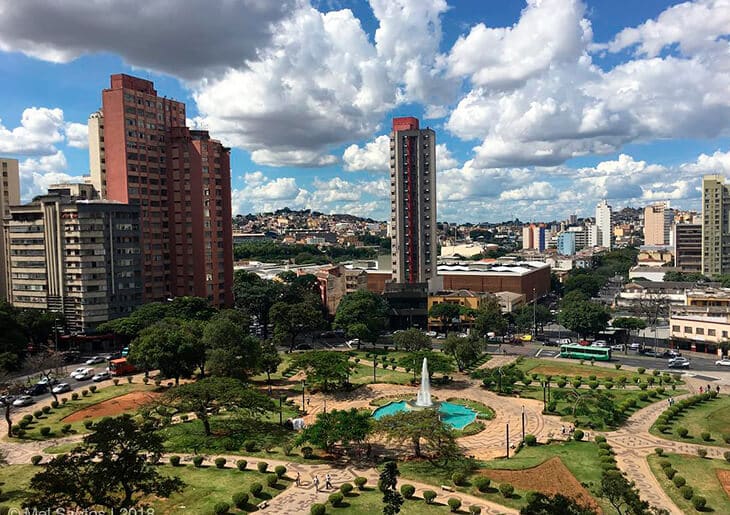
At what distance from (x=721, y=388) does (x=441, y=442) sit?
137ft

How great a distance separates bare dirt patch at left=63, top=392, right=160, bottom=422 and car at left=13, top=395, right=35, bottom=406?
823 cm

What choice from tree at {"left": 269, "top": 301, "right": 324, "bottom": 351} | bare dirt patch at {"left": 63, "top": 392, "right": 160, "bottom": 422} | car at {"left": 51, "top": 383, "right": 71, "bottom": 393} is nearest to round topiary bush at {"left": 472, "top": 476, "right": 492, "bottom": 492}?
bare dirt patch at {"left": 63, "top": 392, "right": 160, "bottom": 422}

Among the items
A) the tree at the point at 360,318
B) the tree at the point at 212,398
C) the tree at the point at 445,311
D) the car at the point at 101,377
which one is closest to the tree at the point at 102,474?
the tree at the point at 212,398

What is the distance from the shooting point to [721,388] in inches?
2566

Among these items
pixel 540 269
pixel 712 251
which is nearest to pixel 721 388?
pixel 540 269

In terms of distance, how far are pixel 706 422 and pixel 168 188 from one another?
9063 centimetres

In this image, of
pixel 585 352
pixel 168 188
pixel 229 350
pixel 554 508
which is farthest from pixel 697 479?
pixel 168 188

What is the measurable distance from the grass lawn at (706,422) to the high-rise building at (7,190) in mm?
106837

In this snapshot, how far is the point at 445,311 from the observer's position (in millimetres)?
105500

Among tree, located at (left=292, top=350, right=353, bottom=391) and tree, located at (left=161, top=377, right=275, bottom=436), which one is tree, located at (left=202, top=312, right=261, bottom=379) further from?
tree, located at (left=161, top=377, right=275, bottom=436)

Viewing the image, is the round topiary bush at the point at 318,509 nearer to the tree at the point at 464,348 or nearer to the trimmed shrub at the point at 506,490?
the trimmed shrub at the point at 506,490

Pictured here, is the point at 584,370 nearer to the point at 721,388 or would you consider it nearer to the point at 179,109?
the point at 721,388

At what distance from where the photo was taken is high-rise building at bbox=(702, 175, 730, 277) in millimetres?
160000

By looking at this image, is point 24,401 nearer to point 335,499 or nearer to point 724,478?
point 335,499
